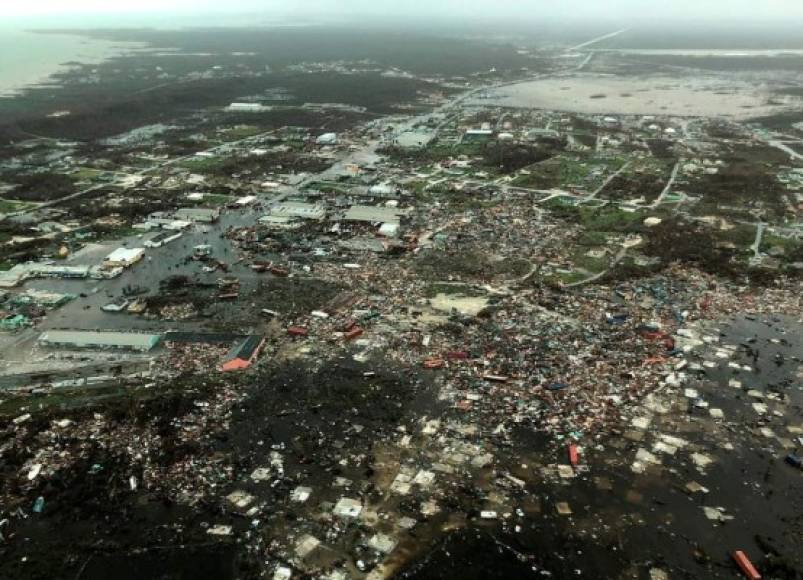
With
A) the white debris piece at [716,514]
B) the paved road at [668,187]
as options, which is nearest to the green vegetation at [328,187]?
the paved road at [668,187]

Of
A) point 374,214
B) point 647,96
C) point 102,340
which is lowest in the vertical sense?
point 102,340

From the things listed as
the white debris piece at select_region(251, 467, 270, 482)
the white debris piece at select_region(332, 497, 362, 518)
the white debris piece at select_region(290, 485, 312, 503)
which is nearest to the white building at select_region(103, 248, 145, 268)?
the white debris piece at select_region(251, 467, 270, 482)

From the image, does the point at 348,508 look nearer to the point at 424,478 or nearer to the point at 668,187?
the point at 424,478

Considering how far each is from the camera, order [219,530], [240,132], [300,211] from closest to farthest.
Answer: [219,530]
[300,211]
[240,132]

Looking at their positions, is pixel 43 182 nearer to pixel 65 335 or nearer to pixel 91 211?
pixel 91 211

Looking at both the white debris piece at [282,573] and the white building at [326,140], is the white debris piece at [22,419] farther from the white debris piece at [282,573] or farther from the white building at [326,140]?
the white building at [326,140]

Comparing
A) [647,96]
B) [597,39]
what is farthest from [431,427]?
[597,39]

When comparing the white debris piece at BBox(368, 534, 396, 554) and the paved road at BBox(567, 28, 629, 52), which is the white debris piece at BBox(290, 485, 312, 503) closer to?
the white debris piece at BBox(368, 534, 396, 554)
